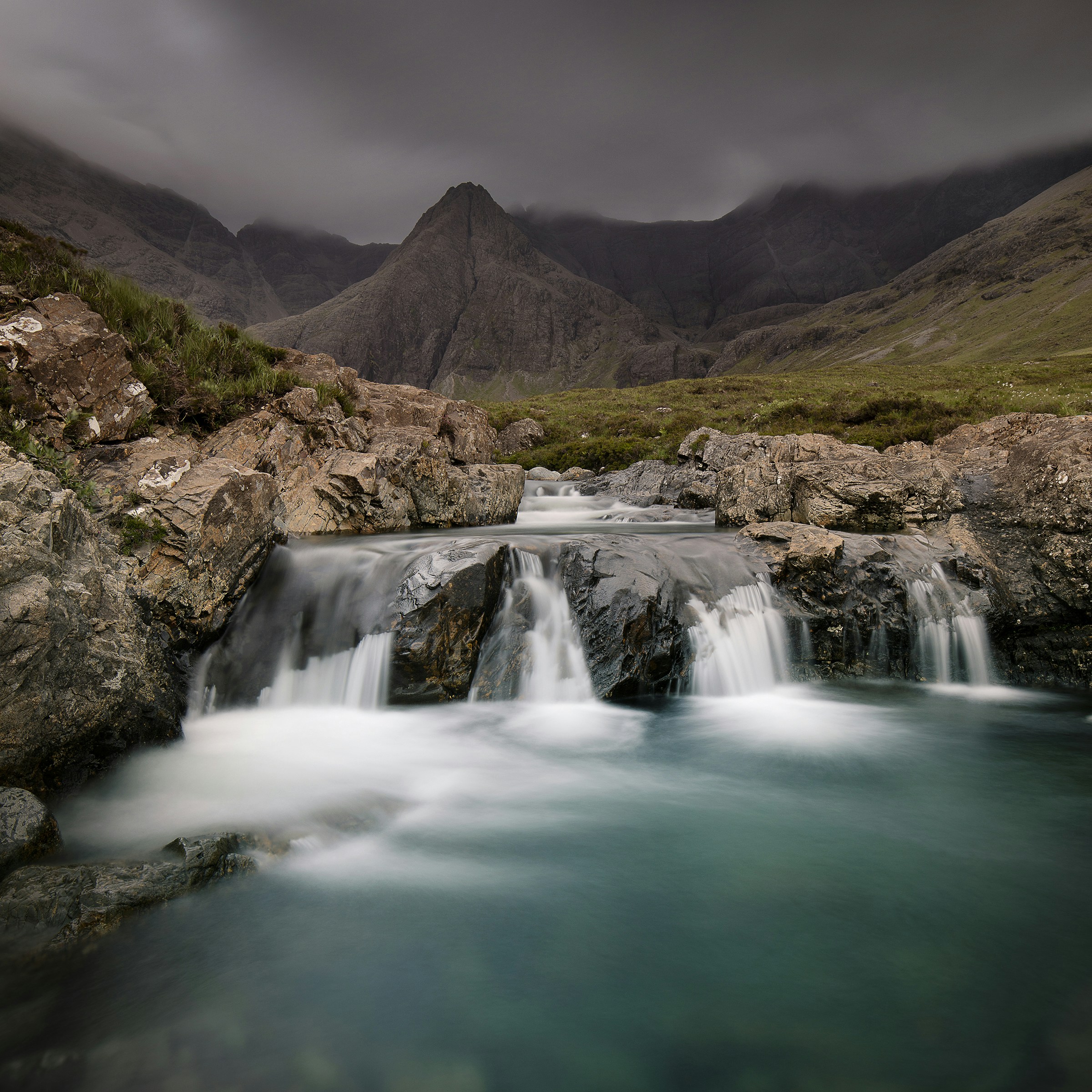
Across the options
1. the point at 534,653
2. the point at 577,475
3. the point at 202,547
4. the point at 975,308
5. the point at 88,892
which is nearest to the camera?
the point at 88,892

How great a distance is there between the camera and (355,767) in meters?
6.32

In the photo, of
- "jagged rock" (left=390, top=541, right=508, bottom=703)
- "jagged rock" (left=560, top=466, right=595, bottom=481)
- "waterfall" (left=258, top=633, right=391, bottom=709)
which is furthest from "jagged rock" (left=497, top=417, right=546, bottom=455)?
"waterfall" (left=258, top=633, right=391, bottom=709)

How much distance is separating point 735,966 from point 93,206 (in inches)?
10833

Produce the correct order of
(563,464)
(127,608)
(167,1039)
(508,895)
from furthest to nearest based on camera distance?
(563,464), (127,608), (508,895), (167,1039)

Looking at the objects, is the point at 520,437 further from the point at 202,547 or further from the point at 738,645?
the point at 202,547

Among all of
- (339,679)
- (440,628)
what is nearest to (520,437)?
(440,628)

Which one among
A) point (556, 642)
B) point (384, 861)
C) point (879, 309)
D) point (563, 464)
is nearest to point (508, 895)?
point (384, 861)

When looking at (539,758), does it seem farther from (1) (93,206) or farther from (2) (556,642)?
(1) (93,206)

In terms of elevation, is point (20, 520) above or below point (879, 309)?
below

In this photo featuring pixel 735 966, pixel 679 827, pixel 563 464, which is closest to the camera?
pixel 735 966

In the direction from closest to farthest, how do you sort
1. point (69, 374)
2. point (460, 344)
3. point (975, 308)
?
point (69, 374) → point (975, 308) → point (460, 344)

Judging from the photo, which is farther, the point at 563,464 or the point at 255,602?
the point at 563,464

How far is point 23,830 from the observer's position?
4078 millimetres

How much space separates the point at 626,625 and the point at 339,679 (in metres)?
4.17
